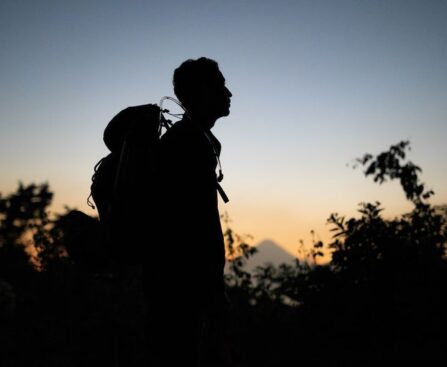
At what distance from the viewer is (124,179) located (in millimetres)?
1650

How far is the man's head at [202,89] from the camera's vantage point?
2.24 m

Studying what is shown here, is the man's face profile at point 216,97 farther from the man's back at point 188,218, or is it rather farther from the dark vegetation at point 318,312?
the dark vegetation at point 318,312

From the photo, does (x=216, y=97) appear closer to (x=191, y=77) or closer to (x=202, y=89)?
(x=202, y=89)

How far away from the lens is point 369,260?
513 centimetres

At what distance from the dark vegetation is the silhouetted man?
5.30ft

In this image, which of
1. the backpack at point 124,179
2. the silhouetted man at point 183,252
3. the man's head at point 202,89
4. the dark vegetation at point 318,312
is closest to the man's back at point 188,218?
the silhouetted man at point 183,252

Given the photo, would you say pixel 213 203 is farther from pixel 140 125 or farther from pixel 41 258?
pixel 41 258

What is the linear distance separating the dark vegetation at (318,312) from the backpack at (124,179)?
150 cm

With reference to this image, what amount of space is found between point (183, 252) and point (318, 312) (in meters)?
4.29

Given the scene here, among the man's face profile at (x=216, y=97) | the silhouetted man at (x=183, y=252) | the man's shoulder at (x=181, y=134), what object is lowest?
the silhouetted man at (x=183, y=252)

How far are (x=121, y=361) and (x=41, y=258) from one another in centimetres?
455

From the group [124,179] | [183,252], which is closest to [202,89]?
[124,179]

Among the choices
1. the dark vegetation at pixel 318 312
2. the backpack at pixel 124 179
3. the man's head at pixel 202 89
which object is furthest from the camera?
the dark vegetation at pixel 318 312

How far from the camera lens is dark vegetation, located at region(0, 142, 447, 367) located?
181 inches
